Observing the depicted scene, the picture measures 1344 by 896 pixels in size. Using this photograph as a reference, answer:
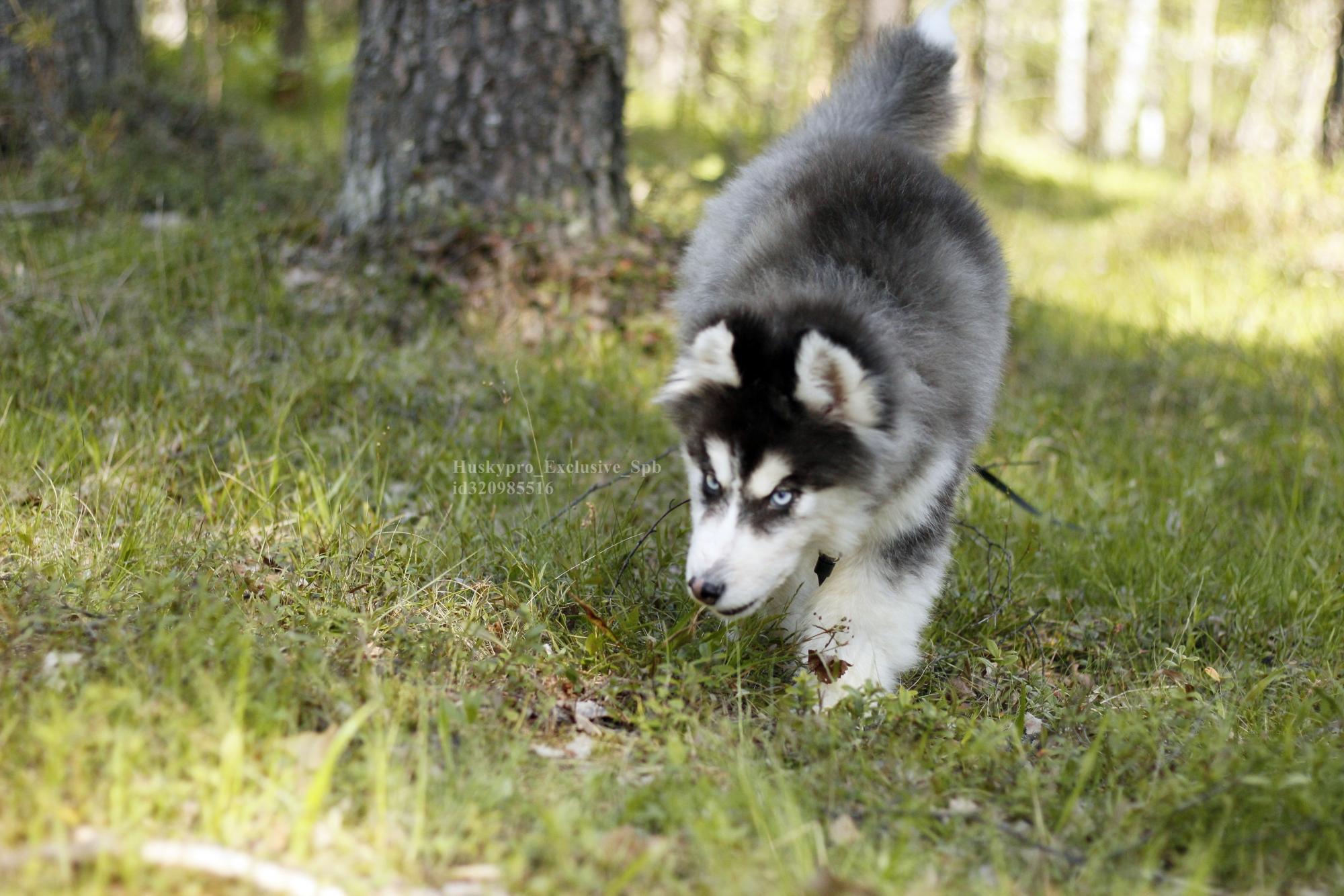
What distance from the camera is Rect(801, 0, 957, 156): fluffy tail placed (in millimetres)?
4496

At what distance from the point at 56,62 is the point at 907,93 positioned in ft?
17.9

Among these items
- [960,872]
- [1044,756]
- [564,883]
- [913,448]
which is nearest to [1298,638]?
[1044,756]

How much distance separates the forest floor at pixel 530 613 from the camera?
7.43ft

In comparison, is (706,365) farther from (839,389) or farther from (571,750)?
(571,750)

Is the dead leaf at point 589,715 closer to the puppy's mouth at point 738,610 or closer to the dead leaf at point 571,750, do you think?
the dead leaf at point 571,750

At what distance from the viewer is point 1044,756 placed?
2898mm

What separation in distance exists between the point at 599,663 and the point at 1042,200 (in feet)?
43.5

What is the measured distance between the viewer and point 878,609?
3336 millimetres

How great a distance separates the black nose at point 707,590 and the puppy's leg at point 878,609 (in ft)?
1.96

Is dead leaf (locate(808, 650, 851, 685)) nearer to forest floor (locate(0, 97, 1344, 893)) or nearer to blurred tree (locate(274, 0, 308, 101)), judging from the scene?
forest floor (locate(0, 97, 1344, 893))

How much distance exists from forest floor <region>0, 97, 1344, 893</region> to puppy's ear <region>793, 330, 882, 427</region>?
799mm

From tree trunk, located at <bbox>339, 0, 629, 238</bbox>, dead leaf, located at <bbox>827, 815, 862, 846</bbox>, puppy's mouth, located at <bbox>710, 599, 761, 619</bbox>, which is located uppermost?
tree trunk, located at <bbox>339, 0, 629, 238</bbox>

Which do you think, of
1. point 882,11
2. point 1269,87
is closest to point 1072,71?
point 1269,87

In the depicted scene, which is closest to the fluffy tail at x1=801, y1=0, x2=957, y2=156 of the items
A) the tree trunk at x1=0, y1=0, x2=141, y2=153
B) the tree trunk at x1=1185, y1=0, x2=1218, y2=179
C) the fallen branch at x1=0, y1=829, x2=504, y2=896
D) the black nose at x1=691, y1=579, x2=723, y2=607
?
the black nose at x1=691, y1=579, x2=723, y2=607
